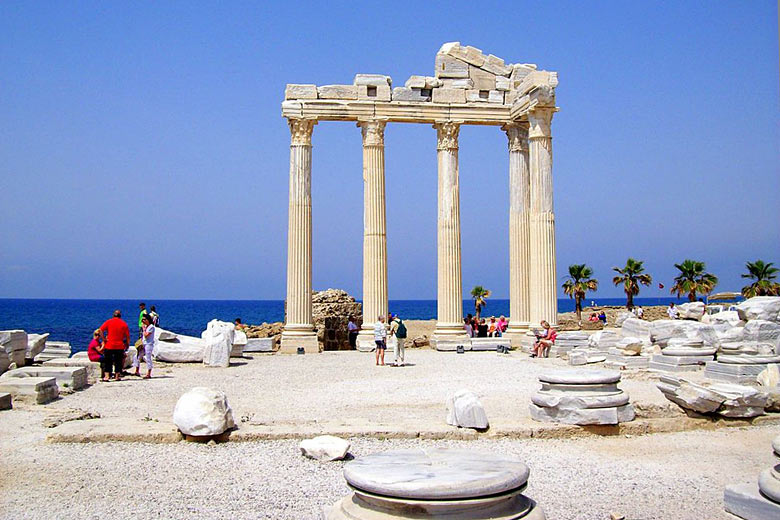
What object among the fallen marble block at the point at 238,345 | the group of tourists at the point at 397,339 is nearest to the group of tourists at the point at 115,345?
the fallen marble block at the point at 238,345

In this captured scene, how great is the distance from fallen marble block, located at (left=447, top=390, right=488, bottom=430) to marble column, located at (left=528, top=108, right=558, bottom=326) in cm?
1557

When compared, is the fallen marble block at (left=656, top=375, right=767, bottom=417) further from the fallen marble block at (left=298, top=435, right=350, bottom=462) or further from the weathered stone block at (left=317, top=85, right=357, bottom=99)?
the weathered stone block at (left=317, top=85, right=357, bottom=99)

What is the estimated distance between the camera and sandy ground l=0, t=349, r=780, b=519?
766cm

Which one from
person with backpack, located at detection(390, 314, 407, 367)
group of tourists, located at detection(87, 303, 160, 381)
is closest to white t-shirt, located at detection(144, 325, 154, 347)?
group of tourists, located at detection(87, 303, 160, 381)

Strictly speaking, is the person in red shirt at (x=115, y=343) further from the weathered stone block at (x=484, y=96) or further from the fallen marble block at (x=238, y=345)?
the weathered stone block at (x=484, y=96)

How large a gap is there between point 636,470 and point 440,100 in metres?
19.9

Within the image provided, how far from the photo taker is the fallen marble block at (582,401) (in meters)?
10.8

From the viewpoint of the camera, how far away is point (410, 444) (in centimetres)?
991

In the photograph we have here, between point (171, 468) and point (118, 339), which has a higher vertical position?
point (118, 339)

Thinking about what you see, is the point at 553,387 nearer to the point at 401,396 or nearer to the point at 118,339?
the point at 401,396

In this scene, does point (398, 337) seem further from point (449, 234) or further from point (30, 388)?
point (30, 388)

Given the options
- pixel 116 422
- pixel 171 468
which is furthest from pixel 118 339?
pixel 171 468

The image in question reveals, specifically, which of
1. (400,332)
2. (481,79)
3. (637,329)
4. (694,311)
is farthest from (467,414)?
(694,311)

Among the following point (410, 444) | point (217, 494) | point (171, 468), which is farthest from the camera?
point (410, 444)
